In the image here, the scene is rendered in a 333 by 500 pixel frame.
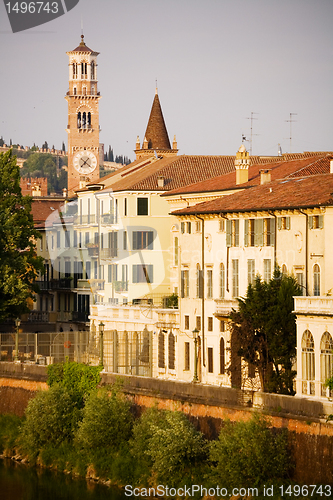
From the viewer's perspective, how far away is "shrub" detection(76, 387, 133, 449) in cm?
4838

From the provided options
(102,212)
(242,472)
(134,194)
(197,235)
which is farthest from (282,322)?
(102,212)

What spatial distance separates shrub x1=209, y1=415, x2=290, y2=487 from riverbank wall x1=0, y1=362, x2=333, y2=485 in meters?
0.40

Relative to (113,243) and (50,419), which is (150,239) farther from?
(50,419)

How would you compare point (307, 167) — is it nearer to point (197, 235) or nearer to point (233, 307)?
point (197, 235)

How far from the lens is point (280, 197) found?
5153 cm

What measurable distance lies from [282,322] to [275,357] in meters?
1.29

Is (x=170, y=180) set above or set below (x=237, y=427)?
above

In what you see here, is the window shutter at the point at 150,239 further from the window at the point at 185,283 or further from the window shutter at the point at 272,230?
the window shutter at the point at 272,230

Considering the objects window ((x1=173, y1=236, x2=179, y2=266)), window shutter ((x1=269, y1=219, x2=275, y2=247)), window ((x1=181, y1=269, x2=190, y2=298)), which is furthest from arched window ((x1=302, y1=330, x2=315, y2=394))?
window ((x1=173, y1=236, x2=179, y2=266))

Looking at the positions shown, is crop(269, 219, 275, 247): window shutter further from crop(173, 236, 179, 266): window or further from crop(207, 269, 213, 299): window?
crop(173, 236, 179, 266): window

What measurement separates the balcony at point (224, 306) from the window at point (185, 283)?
574 cm

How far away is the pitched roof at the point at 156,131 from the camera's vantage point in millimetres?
97312

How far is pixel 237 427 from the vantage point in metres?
40.8

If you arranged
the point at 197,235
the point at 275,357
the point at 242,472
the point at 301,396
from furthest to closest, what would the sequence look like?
the point at 197,235
the point at 275,357
the point at 301,396
the point at 242,472
